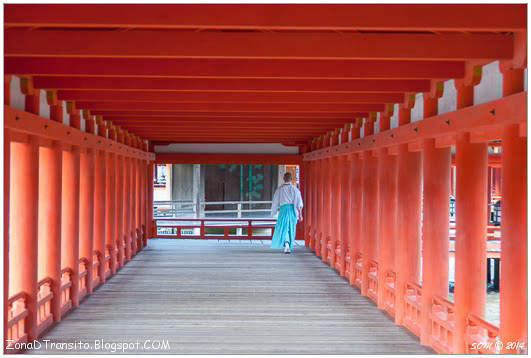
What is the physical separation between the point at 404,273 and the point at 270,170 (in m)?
16.2

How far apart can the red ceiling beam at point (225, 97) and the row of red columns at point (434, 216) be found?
0.39m

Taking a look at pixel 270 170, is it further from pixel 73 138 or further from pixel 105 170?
pixel 73 138

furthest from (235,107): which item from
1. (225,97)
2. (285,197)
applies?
(285,197)

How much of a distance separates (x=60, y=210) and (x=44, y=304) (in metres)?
1.00

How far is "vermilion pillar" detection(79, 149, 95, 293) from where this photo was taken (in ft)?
26.2

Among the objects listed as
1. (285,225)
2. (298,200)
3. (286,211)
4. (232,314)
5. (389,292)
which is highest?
(298,200)

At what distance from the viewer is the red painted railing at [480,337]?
423 cm

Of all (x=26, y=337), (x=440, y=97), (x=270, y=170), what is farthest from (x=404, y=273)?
(x=270, y=170)

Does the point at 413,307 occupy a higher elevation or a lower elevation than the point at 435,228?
lower

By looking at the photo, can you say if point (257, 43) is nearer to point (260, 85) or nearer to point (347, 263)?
point (260, 85)

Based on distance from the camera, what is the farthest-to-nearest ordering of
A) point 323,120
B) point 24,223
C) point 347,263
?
point 347,263
point 323,120
point 24,223

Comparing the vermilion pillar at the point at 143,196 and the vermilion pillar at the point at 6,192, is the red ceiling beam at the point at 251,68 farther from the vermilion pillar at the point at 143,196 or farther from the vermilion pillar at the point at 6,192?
the vermilion pillar at the point at 143,196

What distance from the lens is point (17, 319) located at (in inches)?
206

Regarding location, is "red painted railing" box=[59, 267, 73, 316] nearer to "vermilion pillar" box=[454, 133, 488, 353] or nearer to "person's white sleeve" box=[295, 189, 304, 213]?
"vermilion pillar" box=[454, 133, 488, 353]
